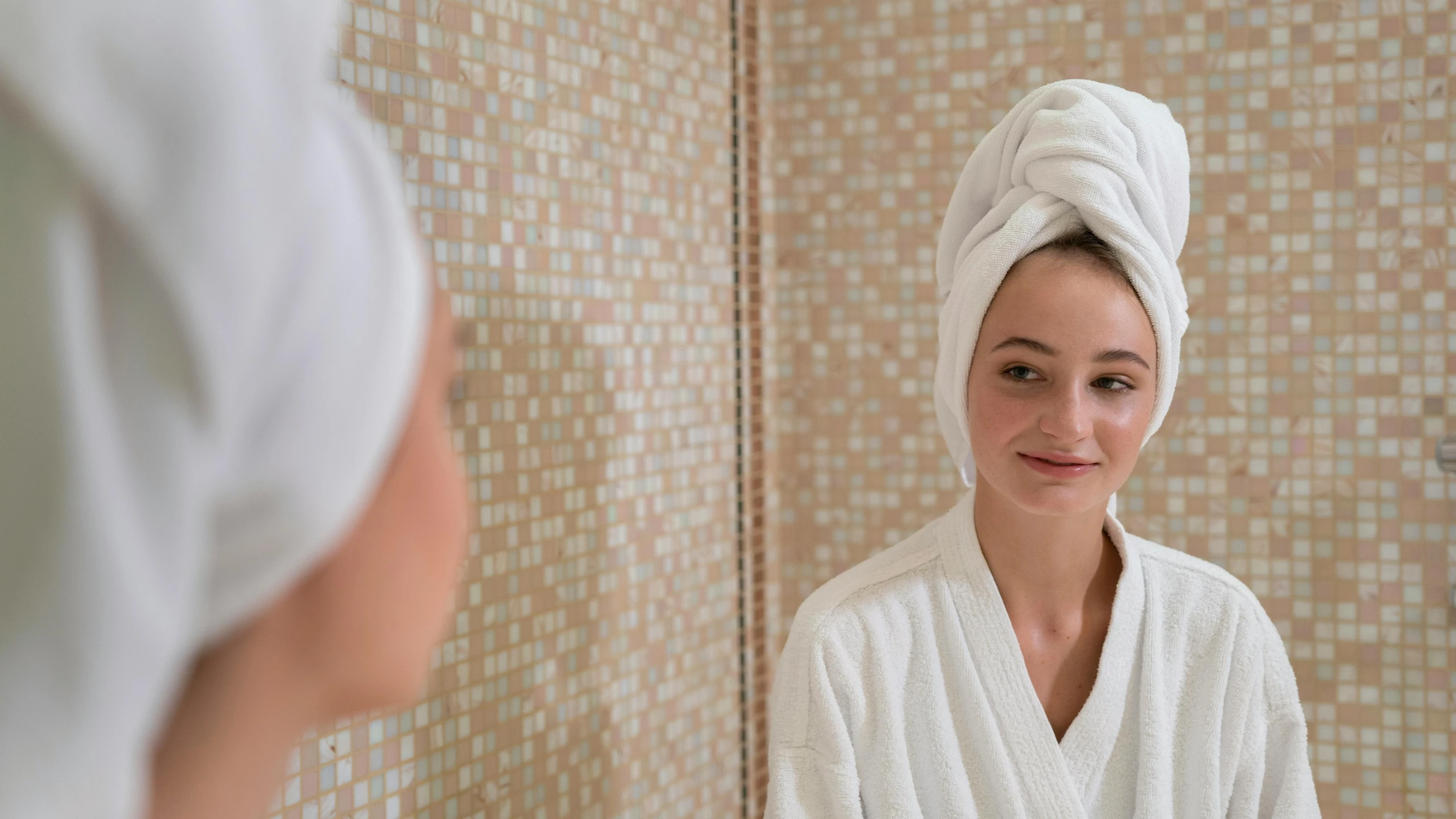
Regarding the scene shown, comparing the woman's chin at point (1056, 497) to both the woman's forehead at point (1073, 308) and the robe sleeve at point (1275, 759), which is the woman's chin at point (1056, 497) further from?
the robe sleeve at point (1275, 759)

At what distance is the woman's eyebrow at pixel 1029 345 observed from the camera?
36.2 inches

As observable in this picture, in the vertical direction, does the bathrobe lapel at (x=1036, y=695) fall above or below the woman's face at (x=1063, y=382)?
below

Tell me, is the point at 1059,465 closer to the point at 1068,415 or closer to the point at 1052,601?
the point at 1068,415

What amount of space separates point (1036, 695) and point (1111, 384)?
265 millimetres

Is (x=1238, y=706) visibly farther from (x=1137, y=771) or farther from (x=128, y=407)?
(x=128, y=407)

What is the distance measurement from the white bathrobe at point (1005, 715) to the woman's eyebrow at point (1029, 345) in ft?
0.64

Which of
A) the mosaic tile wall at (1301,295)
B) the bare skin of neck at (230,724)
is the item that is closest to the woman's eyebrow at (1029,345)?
the mosaic tile wall at (1301,295)

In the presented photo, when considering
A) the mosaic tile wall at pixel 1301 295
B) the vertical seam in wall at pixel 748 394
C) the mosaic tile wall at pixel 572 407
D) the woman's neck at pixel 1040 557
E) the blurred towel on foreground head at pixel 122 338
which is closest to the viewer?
the blurred towel on foreground head at pixel 122 338

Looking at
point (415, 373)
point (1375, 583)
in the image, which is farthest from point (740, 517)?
A: point (415, 373)

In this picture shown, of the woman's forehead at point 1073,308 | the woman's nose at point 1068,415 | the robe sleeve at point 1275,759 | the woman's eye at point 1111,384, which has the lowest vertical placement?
the robe sleeve at point 1275,759

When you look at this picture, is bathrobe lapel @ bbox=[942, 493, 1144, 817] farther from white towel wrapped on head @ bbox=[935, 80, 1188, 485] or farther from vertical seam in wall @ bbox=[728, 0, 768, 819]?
vertical seam in wall @ bbox=[728, 0, 768, 819]

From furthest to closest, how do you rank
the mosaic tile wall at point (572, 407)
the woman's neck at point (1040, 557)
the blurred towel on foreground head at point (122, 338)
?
the woman's neck at point (1040, 557) < the mosaic tile wall at point (572, 407) < the blurred towel on foreground head at point (122, 338)

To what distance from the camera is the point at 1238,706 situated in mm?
977

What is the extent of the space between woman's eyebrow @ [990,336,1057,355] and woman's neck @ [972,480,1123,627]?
0.15m
